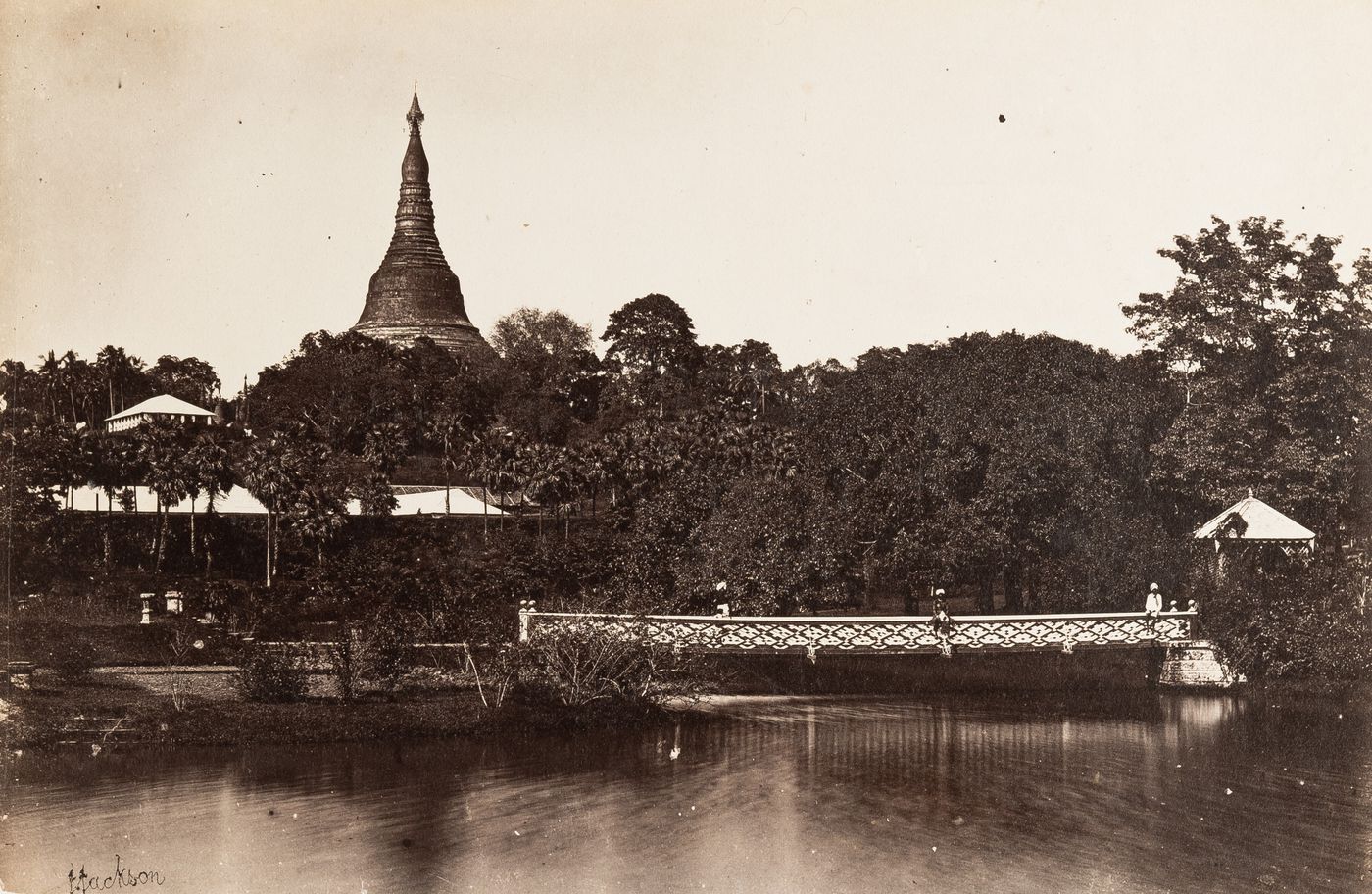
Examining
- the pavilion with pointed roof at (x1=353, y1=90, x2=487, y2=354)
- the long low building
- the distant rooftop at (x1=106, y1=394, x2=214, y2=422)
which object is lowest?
the long low building

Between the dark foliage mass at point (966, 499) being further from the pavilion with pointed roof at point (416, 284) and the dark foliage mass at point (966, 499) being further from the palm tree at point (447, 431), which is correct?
the pavilion with pointed roof at point (416, 284)

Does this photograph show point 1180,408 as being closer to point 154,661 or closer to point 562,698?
point 562,698

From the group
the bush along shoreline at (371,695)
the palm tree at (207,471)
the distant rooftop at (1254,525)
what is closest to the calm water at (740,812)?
the bush along shoreline at (371,695)

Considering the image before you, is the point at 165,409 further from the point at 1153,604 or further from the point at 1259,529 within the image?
the point at 1259,529

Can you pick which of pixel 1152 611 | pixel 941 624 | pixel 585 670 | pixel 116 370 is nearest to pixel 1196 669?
pixel 1152 611

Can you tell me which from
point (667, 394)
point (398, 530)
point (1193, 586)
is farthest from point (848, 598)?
point (667, 394)
